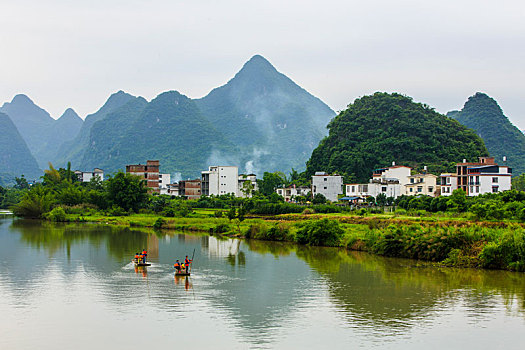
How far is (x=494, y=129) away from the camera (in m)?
105

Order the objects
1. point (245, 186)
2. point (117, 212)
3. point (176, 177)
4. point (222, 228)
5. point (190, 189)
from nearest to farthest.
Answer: point (222, 228), point (117, 212), point (245, 186), point (190, 189), point (176, 177)

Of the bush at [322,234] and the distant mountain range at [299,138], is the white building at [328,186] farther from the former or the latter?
the bush at [322,234]

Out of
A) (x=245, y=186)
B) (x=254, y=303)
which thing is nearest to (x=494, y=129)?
(x=245, y=186)

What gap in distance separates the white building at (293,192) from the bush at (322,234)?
110 ft

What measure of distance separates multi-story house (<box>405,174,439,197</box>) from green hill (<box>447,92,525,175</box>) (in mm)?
39936

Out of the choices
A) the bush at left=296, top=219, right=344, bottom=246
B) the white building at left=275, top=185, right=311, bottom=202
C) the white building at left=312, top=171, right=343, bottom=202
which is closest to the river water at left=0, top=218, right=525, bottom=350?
the bush at left=296, top=219, right=344, bottom=246

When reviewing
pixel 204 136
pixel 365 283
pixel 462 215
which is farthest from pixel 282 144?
pixel 365 283

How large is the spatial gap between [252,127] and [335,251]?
16248 centimetres

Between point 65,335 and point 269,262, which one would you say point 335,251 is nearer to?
point 269,262

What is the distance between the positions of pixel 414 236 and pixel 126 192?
33.2 meters

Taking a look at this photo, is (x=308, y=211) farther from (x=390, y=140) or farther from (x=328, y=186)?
(x=390, y=140)

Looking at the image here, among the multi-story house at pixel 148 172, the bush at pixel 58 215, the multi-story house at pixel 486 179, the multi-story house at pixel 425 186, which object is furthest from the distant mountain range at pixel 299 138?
the bush at pixel 58 215

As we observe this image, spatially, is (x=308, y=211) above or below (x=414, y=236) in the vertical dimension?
above

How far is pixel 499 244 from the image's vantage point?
23359 mm
